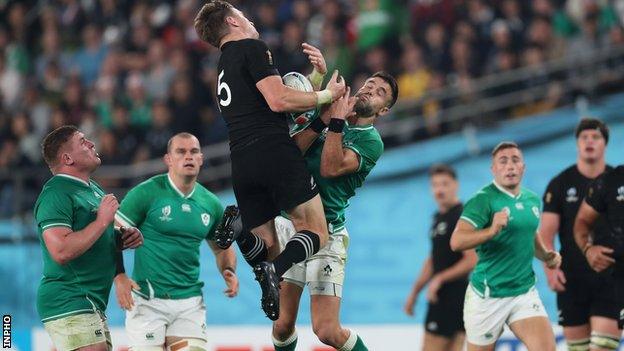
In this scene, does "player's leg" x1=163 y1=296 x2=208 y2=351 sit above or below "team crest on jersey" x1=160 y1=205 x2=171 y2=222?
below

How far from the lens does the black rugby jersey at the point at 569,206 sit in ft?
33.8

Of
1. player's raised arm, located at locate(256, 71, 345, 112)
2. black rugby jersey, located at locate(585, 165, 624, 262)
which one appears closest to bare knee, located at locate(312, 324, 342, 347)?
player's raised arm, located at locate(256, 71, 345, 112)

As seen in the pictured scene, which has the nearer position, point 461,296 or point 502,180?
point 502,180

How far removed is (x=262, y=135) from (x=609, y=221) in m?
3.38

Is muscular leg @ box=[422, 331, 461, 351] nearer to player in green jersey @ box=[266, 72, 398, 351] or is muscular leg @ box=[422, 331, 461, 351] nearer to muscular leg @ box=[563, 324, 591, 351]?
muscular leg @ box=[563, 324, 591, 351]

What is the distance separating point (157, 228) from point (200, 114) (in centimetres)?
660

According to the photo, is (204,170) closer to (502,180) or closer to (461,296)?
(461,296)

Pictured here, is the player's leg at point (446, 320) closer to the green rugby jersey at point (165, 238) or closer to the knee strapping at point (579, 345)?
the knee strapping at point (579, 345)

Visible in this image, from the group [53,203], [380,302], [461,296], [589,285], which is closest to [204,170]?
[380,302]

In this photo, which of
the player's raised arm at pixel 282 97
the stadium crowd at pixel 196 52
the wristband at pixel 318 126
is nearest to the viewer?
the player's raised arm at pixel 282 97

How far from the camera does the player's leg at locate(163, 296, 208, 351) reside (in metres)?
9.43

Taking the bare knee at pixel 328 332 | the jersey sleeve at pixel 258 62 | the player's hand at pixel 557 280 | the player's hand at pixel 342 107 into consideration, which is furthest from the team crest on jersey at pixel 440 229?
the jersey sleeve at pixel 258 62

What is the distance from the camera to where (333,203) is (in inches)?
342

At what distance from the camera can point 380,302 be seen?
13.8 m
